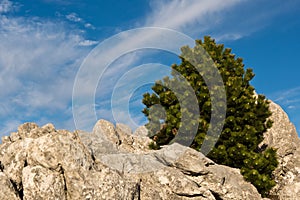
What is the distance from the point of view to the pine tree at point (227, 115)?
27.3m

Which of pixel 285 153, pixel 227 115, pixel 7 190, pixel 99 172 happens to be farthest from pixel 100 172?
pixel 285 153

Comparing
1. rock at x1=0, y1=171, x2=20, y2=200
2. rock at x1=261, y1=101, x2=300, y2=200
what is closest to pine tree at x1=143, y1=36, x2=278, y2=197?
rock at x1=261, y1=101, x2=300, y2=200

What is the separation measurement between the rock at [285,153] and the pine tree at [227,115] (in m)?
1.55

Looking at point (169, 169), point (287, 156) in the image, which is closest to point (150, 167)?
point (169, 169)

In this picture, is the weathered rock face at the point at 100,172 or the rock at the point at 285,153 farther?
the rock at the point at 285,153

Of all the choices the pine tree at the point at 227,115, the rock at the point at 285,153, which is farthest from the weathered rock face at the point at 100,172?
the pine tree at the point at 227,115

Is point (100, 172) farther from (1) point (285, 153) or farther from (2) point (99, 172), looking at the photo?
(1) point (285, 153)

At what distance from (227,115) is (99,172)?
1513 cm

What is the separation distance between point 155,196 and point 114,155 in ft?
11.2

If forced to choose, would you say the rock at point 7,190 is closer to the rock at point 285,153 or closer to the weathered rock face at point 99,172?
the weathered rock face at point 99,172

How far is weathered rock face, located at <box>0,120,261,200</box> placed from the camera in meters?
16.4

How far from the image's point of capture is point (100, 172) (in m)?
17.1

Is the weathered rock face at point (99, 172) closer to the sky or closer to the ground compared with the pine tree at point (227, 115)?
closer to the ground

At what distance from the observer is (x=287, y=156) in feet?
106
